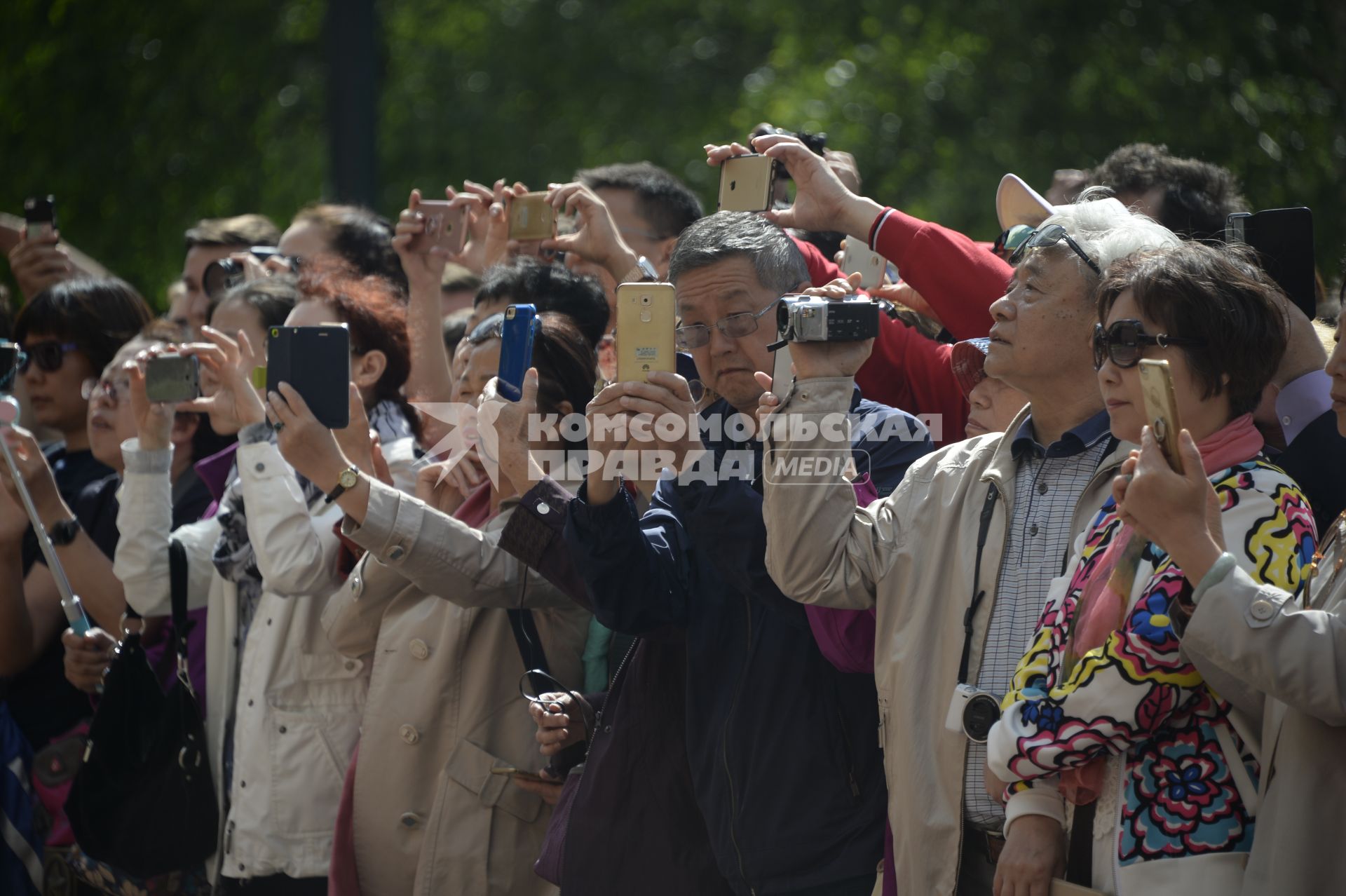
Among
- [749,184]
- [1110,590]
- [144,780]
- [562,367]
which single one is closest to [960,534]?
[1110,590]

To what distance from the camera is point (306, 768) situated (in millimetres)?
3979

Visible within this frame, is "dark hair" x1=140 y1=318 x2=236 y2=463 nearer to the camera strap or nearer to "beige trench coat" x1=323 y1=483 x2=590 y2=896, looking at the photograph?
"beige trench coat" x1=323 y1=483 x2=590 y2=896

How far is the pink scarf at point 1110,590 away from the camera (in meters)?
2.42

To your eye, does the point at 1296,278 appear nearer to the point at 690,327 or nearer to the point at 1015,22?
the point at 690,327

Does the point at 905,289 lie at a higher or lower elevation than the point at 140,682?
higher

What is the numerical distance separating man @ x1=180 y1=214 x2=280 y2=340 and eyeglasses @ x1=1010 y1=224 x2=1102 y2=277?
4.12 metres

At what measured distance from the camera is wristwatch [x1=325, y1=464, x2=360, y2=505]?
3553 millimetres

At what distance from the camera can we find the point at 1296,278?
10.5 ft

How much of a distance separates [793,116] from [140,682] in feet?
21.4

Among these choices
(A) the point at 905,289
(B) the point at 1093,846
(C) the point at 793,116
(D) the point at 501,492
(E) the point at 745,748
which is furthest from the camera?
(C) the point at 793,116

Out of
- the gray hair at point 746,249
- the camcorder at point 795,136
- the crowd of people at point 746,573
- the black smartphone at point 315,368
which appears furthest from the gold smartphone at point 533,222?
the gray hair at point 746,249

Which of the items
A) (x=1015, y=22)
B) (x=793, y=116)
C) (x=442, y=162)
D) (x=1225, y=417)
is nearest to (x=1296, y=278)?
(x=1225, y=417)

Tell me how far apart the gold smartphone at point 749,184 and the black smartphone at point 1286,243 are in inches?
40.4

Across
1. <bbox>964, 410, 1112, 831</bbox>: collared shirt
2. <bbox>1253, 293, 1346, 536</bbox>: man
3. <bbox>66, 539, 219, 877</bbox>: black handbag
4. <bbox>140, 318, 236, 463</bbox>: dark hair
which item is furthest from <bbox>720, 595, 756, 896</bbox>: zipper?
<bbox>140, 318, 236, 463</bbox>: dark hair
